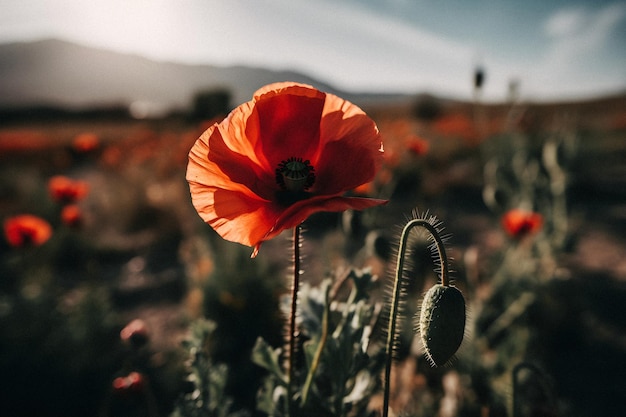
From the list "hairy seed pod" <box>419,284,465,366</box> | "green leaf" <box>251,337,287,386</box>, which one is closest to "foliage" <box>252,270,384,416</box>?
"green leaf" <box>251,337,287,386</box>

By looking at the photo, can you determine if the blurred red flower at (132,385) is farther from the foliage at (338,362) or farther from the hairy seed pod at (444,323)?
the hairy seed pod at (444,323)

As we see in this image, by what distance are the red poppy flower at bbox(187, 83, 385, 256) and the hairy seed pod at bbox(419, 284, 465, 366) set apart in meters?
0.26

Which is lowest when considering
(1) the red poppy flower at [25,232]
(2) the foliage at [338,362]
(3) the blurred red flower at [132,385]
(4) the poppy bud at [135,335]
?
(3) the blurred red flower at [132,385]

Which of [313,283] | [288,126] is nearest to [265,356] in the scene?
[288,126]

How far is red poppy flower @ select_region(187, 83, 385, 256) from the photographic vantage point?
90 cm

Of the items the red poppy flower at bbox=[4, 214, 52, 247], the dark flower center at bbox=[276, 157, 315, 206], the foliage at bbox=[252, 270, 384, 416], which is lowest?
the red poppy flower at bbox=[4, 214, 52, 247]

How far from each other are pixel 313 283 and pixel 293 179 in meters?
2.90

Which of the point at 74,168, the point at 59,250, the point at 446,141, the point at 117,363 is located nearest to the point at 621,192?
the point at 446,141

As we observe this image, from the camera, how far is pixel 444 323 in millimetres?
845

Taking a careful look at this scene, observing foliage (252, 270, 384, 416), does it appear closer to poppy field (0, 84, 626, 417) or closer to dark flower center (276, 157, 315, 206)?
poppy field (0, 84, 626, 417)

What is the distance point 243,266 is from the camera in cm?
323

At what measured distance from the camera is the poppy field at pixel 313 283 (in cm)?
94

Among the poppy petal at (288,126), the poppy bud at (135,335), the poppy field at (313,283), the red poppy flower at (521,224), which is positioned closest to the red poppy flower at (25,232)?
the poppy field at (313,283)

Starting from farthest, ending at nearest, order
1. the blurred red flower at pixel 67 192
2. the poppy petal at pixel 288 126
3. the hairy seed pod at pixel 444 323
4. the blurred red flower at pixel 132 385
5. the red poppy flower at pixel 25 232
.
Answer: the blurred red flower at pixel 67 192 < the red poppy flower at pixel 25 232 < the blurred red flower at pixel 132 385 < the poppy petal at pixel 288 126 < the hairy seed pod at pixel 444 323
